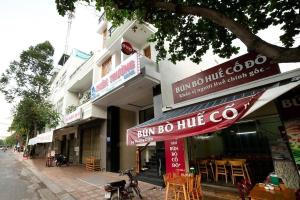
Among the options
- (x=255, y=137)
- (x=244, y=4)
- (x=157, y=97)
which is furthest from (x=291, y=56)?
(x=255, y=137)

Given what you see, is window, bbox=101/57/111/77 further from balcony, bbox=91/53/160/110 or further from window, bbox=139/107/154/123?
window, bbox=139/107/154/123

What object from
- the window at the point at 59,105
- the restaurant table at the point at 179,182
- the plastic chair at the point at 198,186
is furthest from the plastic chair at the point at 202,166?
the window at the point at 59,105

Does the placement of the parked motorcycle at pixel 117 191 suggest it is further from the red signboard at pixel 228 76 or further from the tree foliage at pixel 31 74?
the tree foliage at pixel 31 74

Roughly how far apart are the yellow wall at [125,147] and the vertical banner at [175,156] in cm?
→ 570

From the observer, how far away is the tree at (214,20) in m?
3.46

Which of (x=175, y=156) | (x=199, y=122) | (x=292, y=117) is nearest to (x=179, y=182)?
(x=175, y=156)

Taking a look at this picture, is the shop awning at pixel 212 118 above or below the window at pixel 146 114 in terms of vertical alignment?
below

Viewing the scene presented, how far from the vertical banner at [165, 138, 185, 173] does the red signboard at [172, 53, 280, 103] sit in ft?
5.91

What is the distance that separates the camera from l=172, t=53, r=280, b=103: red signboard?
5.21 meters

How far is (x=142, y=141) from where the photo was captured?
181 inches

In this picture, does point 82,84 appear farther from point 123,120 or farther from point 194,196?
point 194,196

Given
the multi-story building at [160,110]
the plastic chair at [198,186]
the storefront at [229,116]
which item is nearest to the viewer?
the storefront at [229,116]

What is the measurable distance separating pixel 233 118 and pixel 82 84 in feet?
50.4

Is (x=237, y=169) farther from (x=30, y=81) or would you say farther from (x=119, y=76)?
(x=30, y=81)
